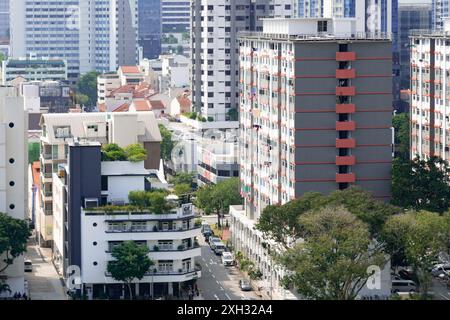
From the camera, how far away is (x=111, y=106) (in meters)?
65.4

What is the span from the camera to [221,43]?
5500 cm

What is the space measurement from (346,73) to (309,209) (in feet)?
11.0

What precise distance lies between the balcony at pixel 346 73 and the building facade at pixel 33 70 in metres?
51.5

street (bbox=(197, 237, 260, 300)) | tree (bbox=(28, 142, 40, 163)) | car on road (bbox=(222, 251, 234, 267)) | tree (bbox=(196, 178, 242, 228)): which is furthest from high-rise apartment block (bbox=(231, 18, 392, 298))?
tree (bbox=(28, 142, 40, 163))

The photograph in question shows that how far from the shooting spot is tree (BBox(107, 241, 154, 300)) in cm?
2717

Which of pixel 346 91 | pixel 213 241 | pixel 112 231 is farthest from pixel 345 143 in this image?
pixel 213 241

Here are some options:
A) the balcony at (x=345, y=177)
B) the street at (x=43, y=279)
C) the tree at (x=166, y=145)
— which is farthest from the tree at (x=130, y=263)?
the tree at (x=166, y=145)

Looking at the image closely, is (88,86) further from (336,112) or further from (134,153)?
(336,112)

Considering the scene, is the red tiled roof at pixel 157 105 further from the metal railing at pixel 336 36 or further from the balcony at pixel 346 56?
the balcony at pixel 346 56

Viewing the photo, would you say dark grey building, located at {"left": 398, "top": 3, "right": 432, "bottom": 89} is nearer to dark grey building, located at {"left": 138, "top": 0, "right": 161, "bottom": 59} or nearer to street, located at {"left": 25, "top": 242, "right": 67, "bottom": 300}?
street, located at {"left": 25, "top": 242, "right": 67, "bottom": 300}
